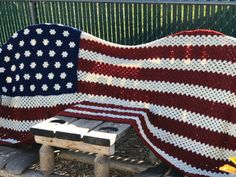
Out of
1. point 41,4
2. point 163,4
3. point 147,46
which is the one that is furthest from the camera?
point 41,4

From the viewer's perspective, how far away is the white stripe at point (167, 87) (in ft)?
10.9

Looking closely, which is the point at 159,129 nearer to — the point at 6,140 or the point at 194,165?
the point at 194,165

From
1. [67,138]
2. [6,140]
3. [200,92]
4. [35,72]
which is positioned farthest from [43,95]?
[200,92]

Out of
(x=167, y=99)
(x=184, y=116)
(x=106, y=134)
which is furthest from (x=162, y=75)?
(x=106, y=134)

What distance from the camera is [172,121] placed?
3590 mm

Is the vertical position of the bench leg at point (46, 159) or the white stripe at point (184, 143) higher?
the white stripe at point (184, 143)

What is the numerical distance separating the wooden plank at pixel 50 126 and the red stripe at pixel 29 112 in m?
0.50

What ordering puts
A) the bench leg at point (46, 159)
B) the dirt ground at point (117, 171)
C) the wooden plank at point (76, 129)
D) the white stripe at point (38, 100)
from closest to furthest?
the wooden plank at point (76, 129) < the bench leg at point (46, 159) < the white stripe at point (38, 100) < the dirt ground at point (117, 171)

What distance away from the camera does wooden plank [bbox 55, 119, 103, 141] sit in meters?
3.25

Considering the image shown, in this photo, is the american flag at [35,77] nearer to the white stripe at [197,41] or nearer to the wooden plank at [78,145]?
the wooden plank at [78,145]

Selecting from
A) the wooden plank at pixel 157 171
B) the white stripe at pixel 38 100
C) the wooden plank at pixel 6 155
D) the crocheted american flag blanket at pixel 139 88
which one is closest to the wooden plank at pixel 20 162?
the wooden plank at pixel 6 155

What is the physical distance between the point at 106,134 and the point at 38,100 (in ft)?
4.06

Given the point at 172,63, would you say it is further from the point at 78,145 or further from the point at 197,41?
the point at 78,145

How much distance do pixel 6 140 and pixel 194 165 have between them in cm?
201
